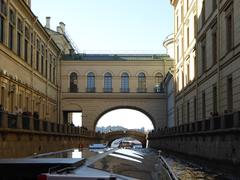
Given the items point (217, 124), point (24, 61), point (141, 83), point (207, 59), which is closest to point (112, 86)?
point (141, 83)

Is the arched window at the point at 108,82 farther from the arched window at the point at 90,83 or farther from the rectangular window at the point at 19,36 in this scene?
the rectangular window at the point at 19,36

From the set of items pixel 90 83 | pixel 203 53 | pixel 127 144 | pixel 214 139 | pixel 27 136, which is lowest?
pixel 127 144

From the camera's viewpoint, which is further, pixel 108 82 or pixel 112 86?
pixel 108 82

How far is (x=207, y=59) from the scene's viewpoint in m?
39.5

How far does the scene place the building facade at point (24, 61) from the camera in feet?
125

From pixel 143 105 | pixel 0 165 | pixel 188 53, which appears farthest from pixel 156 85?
pixel 0 165

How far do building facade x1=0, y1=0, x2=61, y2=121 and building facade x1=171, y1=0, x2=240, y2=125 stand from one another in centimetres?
1359

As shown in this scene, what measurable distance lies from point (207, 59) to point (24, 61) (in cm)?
1593

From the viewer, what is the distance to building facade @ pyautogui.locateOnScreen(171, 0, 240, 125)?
30.8 m

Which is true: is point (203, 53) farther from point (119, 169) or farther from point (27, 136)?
point (119, 169)

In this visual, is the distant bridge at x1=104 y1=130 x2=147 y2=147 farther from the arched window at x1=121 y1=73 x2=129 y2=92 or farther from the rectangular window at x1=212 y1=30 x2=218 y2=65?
the rectangular window at x1=212 y1=30 x2=218 y2=65

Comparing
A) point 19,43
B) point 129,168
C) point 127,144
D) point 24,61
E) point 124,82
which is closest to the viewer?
point 129,168

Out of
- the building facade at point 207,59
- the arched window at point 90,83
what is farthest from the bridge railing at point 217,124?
the arched window at point 90,83

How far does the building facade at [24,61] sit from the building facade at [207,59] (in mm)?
13595
